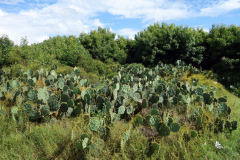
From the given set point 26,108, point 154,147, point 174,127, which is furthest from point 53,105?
point 174,127

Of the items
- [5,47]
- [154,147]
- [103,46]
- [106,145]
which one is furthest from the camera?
[103,46]

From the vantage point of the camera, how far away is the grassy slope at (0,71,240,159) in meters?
2.83

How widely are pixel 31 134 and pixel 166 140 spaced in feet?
7.59

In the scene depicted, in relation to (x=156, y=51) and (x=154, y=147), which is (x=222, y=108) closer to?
(x=154, y=147)

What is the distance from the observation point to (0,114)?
3949 millimetres

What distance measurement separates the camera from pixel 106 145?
2.89 metres

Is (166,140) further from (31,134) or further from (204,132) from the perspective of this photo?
(31,134)

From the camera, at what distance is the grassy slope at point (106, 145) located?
2.83 metres

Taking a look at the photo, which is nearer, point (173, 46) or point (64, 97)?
point (64, 97)

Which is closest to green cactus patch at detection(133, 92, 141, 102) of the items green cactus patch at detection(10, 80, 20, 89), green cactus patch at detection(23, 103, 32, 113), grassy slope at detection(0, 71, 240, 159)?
grassy slope at detection(0, 71, 240, 159)

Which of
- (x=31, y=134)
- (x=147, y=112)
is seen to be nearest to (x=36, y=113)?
(x=31, y=134)

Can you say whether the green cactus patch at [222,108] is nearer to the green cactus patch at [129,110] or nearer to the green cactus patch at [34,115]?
the green cactus patch at [129,110]

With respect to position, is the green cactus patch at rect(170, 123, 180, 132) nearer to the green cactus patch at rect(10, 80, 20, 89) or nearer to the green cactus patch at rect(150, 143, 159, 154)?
the green cactus patch at rect(150, 143, 159, 154)

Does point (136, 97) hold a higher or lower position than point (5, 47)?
lower
